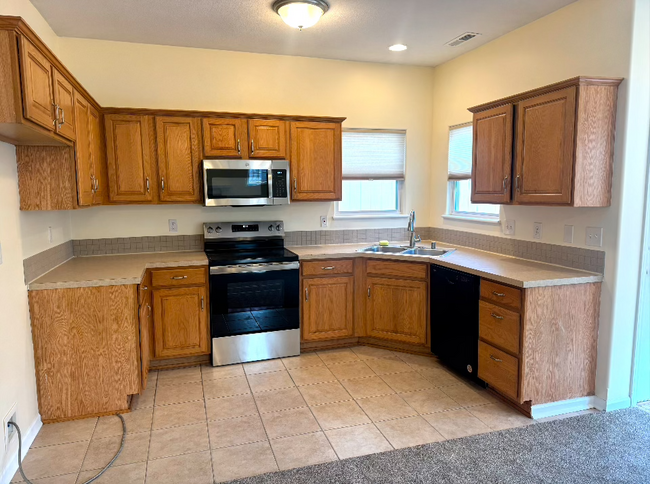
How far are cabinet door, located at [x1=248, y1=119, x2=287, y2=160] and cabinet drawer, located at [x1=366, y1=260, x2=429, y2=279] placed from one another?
1.27 meters

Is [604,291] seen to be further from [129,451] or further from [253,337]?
[129,451]

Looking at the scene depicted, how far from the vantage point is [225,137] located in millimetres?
3777

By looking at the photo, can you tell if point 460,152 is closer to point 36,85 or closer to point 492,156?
point 492,156

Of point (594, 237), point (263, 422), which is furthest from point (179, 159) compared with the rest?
point (594, 237)

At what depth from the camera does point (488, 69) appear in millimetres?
3828

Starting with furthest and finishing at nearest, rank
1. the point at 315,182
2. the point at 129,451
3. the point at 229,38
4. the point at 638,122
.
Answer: the point at 315,182 → the point at 229,38 → the point at 638,122 → the point at 129,451

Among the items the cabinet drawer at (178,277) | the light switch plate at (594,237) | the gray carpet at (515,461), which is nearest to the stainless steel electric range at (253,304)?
the cabinet drawer at (178,277)

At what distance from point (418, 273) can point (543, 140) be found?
1416 mm

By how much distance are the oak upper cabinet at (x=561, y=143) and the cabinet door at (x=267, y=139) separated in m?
Result: 1.80

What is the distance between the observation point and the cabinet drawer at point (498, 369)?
9.21 ft

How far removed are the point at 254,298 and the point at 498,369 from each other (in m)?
1.93

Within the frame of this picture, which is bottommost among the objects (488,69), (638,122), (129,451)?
(129,451)

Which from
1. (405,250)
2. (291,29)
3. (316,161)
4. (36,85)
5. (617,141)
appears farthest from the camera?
(405,250)

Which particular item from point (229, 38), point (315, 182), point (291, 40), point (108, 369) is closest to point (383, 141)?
point (315, 182)
